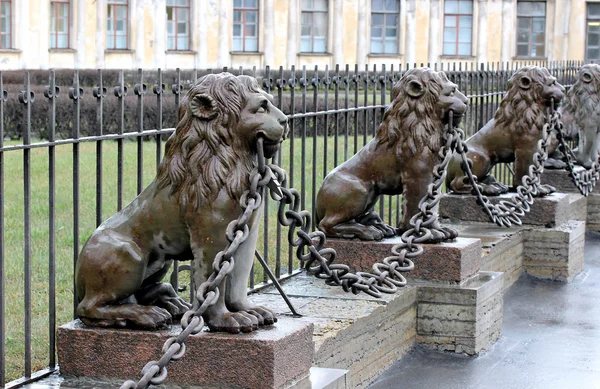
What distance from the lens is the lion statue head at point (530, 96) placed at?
8.01m

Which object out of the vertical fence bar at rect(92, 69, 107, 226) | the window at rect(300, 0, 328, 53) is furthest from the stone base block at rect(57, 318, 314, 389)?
the window at rect(300, 0, 328, 53)

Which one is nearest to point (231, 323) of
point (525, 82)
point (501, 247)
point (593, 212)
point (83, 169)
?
point (501, 247)

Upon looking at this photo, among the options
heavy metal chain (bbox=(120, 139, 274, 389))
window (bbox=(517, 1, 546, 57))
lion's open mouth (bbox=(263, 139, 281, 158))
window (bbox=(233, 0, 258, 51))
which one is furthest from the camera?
window (bbox=(517, 1, 546, 57))

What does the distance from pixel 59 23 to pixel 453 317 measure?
1285 inches

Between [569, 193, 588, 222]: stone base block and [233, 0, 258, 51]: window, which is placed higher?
[233, 0, 258, 51]: window

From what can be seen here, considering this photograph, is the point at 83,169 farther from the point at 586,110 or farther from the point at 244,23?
the point at 244,23

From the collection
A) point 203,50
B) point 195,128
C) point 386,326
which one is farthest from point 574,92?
point 203,50

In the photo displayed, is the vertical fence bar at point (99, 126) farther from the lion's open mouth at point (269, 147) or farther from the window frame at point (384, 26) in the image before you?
the window frame at point (384, 26)

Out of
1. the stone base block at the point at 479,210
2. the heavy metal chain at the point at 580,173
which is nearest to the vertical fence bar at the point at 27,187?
the stone base block at the point at 479,210

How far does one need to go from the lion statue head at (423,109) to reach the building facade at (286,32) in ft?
99.3

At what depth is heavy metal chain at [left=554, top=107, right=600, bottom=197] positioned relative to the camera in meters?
8.44

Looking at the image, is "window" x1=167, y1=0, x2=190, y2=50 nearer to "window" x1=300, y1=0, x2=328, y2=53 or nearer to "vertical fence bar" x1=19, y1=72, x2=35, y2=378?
"window" x1=300, y1=0, x2=328, y2=53

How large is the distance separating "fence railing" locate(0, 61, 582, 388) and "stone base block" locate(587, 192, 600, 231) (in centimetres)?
129

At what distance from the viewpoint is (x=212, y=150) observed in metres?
3.92
